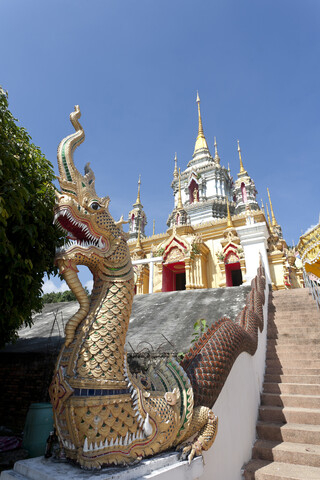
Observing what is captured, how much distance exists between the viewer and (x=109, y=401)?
1744mm

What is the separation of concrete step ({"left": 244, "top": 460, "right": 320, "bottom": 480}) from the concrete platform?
4.95ft

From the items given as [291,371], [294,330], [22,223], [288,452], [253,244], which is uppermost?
[253,244]

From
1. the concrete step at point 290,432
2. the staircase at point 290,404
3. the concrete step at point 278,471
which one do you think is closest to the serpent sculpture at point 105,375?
the concrete step at point 278,471

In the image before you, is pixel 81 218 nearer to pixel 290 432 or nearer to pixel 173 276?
pixel 290 432

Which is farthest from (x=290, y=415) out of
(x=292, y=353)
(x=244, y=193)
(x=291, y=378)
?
(x=244, y=193)

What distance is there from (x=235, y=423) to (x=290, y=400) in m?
1.71

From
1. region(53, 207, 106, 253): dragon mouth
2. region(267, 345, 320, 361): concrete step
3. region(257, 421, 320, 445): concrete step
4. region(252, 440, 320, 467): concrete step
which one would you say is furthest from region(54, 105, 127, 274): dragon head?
region(267, 345, 320, 361): concrete step

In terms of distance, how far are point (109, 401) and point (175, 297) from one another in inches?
287

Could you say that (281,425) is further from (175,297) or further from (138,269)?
(138,269)

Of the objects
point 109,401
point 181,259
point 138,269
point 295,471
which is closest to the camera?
point 109,401

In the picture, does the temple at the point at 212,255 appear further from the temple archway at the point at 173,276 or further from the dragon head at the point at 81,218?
the dragon head at the point at 81,218

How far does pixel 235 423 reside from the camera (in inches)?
119

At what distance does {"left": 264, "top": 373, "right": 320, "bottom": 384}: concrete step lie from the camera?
180 inches

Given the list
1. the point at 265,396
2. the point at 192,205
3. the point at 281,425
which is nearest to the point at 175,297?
the point at 265,396
